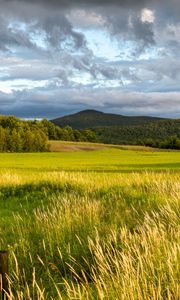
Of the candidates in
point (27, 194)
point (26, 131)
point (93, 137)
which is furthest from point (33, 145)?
point (27, 194)

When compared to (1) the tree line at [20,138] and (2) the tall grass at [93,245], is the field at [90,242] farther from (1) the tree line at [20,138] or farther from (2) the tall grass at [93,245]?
(1) the tree line at [20,138]

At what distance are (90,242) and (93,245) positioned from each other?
1.96 meters

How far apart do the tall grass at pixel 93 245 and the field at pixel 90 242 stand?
0.01 m

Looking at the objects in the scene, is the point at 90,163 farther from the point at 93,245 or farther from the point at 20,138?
the point at 20,138

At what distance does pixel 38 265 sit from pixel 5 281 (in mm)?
2869

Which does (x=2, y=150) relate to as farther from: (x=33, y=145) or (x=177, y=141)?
(x=177, y=141)

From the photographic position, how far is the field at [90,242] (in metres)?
5.41

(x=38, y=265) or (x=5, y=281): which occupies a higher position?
(x=5, y=281)

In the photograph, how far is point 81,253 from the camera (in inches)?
328

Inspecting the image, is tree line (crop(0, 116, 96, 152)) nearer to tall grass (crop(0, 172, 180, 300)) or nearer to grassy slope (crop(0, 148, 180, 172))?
grassy slope (crop(0, 148, 180, 172))

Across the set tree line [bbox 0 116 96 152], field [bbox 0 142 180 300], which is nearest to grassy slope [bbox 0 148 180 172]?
field [bbox 0 142 180 300]

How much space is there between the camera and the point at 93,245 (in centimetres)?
626

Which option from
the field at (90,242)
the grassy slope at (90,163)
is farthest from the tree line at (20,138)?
the field at (90,242)

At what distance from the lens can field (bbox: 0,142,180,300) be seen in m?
5.41
